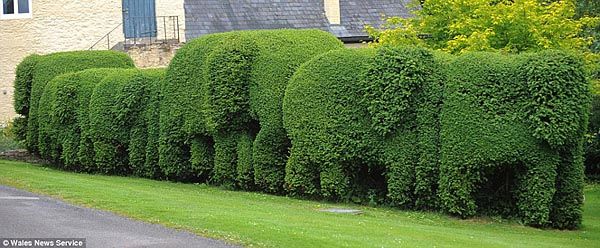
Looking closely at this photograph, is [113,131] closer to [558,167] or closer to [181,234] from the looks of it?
[558,167]

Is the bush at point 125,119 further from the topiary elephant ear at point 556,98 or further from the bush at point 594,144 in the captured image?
the bush at point 594,144

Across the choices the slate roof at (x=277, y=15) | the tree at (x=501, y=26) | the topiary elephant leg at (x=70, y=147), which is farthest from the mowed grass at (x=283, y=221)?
the slate roof at (x=277, y=15)

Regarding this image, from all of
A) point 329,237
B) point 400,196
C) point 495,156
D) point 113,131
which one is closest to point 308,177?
point 400,196

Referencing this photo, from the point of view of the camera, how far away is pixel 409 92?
83.4ft

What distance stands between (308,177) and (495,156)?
533 cm

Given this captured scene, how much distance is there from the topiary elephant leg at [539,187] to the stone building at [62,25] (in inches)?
877

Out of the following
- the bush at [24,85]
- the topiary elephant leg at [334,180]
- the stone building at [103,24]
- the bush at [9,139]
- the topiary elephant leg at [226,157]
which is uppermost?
the stone building at [103,24]

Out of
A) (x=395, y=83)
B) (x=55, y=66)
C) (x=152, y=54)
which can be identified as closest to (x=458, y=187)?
(x=395, y=83)

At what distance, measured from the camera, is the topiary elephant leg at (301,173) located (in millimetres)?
27578

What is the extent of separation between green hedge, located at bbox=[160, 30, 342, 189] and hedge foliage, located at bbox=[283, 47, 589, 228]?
112cm

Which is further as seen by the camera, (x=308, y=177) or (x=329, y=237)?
(x=308, y=177)

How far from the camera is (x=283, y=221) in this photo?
19891 millimetres

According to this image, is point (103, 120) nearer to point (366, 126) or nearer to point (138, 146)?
point (138, 146)

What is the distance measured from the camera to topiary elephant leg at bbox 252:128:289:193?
28.9 meters
